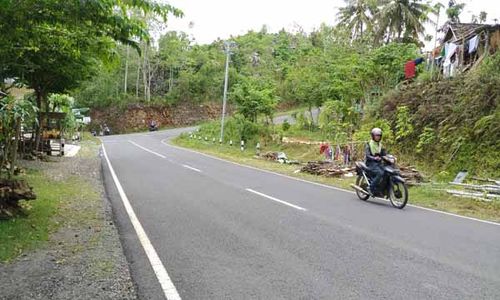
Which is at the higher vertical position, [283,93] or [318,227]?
[283,93]

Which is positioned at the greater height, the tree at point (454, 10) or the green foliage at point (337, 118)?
the tree at point (454, 10)

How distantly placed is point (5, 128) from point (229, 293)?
6893 millimetres

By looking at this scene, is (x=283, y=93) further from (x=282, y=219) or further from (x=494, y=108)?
(x=282, y=219)

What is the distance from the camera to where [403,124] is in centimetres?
2103

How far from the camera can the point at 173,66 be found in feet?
220

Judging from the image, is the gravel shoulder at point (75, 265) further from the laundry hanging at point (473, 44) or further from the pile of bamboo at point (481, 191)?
the laundry hanging at point (473, 44)

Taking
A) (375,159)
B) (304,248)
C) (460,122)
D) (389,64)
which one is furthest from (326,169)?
(389,64)

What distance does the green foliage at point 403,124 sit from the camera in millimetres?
Answer: 20666

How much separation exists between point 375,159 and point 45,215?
771cm

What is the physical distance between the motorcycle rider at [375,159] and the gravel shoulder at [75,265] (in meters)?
6.36

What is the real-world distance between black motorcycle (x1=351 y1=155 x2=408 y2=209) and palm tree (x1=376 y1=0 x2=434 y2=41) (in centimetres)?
3437

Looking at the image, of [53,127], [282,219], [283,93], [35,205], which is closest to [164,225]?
[282,219]

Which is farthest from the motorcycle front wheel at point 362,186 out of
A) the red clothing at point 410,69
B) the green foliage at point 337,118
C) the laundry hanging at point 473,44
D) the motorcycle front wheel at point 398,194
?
the red clothing at point 410,69

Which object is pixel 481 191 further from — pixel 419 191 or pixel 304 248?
pixel 304 248
